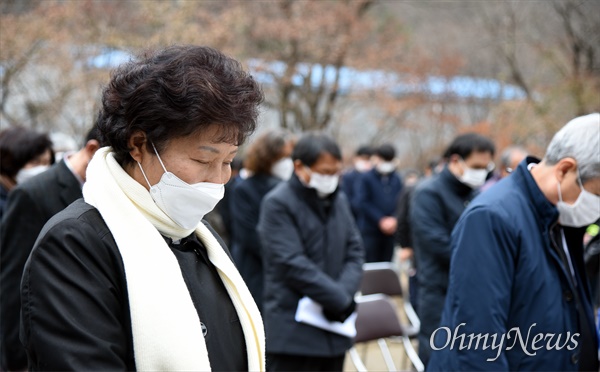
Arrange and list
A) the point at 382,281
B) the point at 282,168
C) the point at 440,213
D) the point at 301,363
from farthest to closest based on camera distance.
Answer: the point at 382,281 < the point at 282,168 < the point at 440,213 < the point at 301,363

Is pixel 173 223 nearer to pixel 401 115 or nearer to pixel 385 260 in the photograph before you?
pixel 385 260

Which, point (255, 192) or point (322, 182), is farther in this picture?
point (255, 192)

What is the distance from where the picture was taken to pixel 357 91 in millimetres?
14070

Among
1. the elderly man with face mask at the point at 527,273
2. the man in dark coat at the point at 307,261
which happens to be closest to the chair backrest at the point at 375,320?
the man in dark coat at the point at 307,261

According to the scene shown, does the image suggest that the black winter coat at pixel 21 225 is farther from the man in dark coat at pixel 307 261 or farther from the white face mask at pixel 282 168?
the white face mask at pixel 282 168

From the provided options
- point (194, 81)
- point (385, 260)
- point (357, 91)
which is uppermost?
point (194, 81)

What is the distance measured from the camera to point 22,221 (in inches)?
119

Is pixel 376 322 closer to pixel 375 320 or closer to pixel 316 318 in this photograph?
pixel 375 320

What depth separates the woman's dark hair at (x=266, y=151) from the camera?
200 inches

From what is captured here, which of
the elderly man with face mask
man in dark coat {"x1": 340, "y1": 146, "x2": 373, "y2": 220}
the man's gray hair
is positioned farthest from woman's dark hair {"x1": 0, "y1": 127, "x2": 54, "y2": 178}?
man in dark coat {"x1": 340, "y1": 146, "x2": 373, "y2": 220}

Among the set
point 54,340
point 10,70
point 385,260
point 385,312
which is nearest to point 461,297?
point 54,340

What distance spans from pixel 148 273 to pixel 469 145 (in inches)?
145

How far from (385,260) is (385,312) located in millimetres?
4492

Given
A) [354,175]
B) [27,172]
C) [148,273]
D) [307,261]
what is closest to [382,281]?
[307,261]
